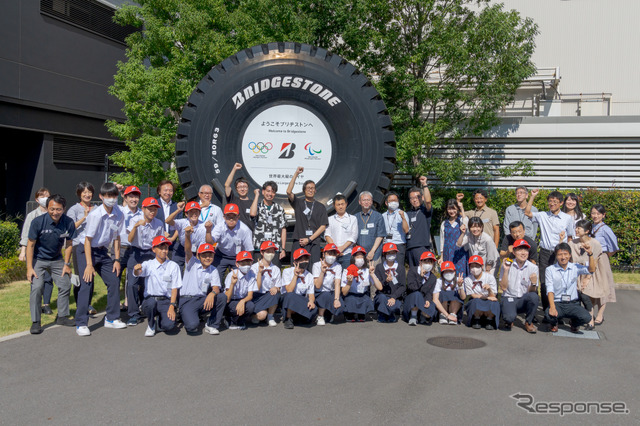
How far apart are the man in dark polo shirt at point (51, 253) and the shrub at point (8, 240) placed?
4088 mm

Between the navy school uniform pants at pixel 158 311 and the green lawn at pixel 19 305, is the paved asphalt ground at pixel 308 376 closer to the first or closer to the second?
the navy school uniform pants at pixel 158 311

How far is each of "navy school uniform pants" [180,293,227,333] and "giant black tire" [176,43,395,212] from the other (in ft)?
5.01

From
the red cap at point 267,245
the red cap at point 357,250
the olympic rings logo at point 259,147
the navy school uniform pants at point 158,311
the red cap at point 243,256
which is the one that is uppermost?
the olympic rings logo at point 259,147

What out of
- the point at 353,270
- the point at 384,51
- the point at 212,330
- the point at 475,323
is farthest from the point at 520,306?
the point at 384,51

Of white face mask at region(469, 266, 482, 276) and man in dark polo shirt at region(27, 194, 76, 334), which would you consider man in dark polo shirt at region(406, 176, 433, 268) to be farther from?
man in dark polo shirt at region(27, 194, 76, 334)

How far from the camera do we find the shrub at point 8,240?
10562 millimetres

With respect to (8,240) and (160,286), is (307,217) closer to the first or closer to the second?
(160,286)

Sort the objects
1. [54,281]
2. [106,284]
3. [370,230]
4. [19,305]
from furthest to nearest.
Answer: [19,305]
[370,230]
[54,281]
[106,284]

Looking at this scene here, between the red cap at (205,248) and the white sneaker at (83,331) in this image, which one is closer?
the white sneaker at (83,331)

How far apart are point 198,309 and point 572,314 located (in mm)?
4488

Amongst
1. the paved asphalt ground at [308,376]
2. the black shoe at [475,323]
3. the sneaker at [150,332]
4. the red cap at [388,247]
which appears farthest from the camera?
the red cap at [388,247]

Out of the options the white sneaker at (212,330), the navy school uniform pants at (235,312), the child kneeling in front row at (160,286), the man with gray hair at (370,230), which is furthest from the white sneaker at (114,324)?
the man with gray hair at (370,230)

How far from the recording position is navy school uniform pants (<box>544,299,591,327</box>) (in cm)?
699

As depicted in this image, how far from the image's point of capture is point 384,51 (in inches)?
504
